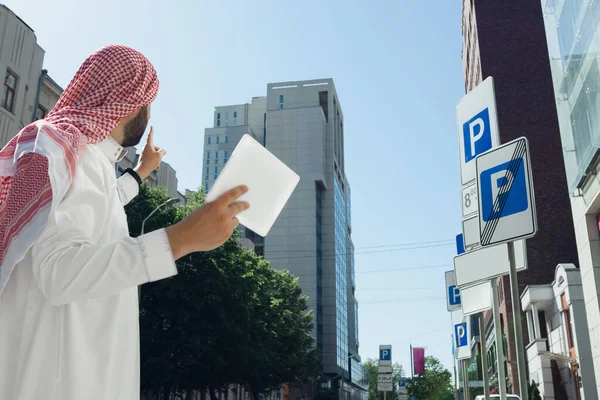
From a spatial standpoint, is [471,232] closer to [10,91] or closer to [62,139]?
[62,139]

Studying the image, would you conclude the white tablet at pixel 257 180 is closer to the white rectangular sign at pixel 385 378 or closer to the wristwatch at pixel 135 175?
the wristwatch at pixel 135 175

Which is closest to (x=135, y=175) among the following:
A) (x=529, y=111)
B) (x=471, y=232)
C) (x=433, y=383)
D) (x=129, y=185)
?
(x=129, y=185)

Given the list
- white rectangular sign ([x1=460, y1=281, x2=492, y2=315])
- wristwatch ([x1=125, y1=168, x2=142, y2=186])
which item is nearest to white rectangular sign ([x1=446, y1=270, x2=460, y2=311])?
white rectangular sign ([x1=460, y1=281, x2=492, y2=315])

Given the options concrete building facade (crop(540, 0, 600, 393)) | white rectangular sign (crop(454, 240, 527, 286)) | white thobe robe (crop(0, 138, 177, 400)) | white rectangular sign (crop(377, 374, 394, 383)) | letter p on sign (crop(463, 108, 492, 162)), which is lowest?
white thobe robe (crop(0, 138, 177, 400))

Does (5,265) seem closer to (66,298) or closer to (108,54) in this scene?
(66,298)

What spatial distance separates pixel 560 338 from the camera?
30344 millimetres

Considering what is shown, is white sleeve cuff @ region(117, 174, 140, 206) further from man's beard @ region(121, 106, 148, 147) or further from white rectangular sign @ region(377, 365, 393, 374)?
white rectangular sign @ region(377, 365, 393, 374)

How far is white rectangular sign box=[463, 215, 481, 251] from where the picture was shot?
18.0 ft

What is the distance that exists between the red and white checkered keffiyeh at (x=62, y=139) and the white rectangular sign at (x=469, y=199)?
415 cm

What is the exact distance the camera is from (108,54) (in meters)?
2.00

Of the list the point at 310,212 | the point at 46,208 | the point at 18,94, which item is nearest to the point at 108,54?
the point at 46,208

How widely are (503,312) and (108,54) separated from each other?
4165cm

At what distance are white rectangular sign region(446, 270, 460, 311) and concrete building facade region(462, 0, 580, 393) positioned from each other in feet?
90.9

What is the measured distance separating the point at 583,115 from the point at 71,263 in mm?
16334
